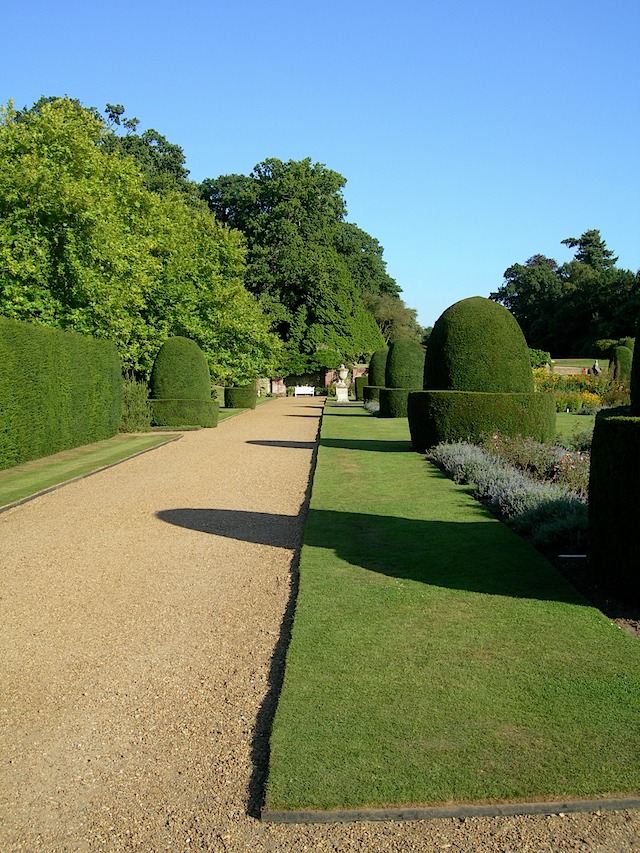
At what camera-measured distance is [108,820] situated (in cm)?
308

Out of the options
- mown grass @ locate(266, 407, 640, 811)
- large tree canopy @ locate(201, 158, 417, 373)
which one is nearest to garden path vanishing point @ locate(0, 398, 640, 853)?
mown grass @ locate(266, 407, 640, 811)

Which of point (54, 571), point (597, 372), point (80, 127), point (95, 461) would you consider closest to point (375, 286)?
point (597, 372)

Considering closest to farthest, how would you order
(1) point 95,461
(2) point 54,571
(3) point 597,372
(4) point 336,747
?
(4) point 336,747
(2) point 54,571
(1) point 95,461
(3) point 597,372

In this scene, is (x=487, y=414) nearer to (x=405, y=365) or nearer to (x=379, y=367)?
(x=405, y=365)

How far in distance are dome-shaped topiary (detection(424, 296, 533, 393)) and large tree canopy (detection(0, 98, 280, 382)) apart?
11089 mm

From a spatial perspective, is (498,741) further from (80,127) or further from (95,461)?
(80,127)

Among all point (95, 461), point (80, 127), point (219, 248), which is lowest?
point (95, 461)

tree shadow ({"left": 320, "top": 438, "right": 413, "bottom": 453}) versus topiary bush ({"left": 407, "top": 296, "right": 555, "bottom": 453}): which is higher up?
topiary bush ({"left": 407, "top": 296, "right": 555, "bottom": 453})

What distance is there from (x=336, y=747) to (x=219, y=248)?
107 ft

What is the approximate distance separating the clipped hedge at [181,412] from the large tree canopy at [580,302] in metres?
33.5

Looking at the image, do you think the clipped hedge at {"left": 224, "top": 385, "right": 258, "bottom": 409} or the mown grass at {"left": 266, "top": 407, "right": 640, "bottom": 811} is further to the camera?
the clipped hedge at {"left": 224, "top": 385, "right": 258, "bottom": 409}

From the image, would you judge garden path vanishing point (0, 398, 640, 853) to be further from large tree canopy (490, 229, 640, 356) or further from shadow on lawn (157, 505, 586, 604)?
large tree canopy (490, 229, 640, 356)

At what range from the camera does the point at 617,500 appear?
5539mm

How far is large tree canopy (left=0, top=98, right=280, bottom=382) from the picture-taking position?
21.5 meters
